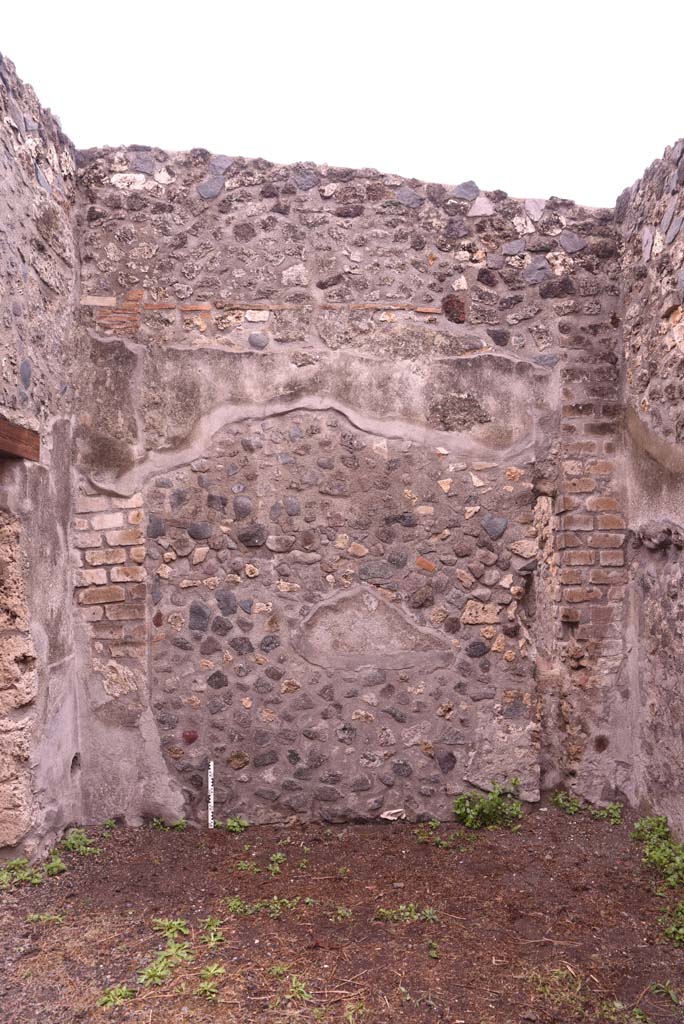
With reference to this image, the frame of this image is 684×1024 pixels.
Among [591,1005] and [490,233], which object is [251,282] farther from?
[591,1005]

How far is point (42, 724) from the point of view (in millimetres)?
3650

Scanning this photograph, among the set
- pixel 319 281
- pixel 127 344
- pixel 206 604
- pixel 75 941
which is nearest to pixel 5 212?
pixel 127 344

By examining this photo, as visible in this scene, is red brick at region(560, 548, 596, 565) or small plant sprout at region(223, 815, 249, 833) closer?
small plant sprout at region(223, 815, 249, 833)

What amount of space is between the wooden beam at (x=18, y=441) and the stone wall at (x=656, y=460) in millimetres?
3087

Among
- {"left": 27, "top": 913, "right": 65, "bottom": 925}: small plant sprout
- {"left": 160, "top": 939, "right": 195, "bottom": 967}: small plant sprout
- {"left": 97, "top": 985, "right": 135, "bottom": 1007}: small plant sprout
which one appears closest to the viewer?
{"left": 97, "top": 985, "right": 135, "bottom": 1007}: small plant sprout

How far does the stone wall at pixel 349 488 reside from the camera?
4102mm

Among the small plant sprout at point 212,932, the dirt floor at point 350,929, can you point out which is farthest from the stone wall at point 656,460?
the small plant sprout at point 212,932

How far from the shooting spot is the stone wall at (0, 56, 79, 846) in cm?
342

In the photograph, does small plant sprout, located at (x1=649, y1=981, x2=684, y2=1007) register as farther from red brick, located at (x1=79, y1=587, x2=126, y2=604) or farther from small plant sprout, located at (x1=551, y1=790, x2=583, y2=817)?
red brick, located at (x1=79, y1=587, x2=126, y2=604)

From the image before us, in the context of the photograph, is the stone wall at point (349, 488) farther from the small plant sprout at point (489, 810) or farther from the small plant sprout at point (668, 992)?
the small plant sprout at point (668, 992)

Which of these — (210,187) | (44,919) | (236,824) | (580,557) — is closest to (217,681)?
(236,824)

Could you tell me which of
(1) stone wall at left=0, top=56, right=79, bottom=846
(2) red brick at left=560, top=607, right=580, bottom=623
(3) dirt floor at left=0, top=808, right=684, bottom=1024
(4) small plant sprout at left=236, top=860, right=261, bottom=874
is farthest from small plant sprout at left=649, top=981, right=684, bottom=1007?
(1) stone wall at left=0, top=56, right=79, bottom=846

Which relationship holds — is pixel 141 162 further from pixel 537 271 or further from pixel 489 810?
pixel 489 810

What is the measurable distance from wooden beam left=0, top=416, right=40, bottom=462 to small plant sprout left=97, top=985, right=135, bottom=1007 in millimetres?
2102
